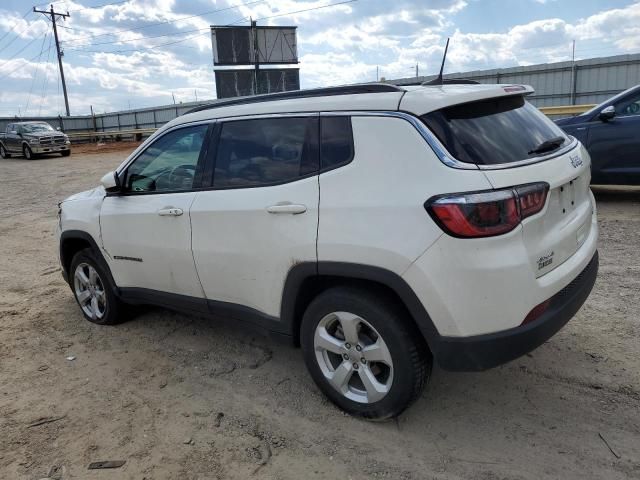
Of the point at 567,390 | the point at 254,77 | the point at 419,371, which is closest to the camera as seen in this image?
the point at 419,371

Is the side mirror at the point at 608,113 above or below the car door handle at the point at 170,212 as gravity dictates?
above

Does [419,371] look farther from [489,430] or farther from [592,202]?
[592,202]

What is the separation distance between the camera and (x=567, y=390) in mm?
3297

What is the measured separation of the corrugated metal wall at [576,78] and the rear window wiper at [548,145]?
1539cm

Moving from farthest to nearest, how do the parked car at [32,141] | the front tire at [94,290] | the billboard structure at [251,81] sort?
the billboard structure at [251,81] < the parked car at [32,141] < the front tire at [94,290]

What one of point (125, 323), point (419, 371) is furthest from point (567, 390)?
point (125, 323)

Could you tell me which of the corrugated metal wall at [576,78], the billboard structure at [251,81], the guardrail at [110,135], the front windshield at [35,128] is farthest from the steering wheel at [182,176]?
the billboard structure at [251,81]

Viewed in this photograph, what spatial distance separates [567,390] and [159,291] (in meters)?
2.98

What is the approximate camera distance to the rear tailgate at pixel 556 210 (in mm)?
2588

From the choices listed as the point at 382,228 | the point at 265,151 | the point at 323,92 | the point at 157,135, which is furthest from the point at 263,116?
the point at 382,228

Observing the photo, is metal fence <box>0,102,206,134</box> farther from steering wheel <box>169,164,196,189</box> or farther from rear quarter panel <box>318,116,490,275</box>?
rear quarter panel <box>318,116,490,275</box>

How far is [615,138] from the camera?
7488mm

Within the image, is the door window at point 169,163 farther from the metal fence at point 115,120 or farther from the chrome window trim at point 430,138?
the metal fence at point 115,120

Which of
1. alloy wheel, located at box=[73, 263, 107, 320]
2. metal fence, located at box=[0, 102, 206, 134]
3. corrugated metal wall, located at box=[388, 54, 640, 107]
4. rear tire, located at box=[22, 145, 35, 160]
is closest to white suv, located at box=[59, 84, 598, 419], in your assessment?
alloy wheel, located at box=[73, 263, 107, 320]
